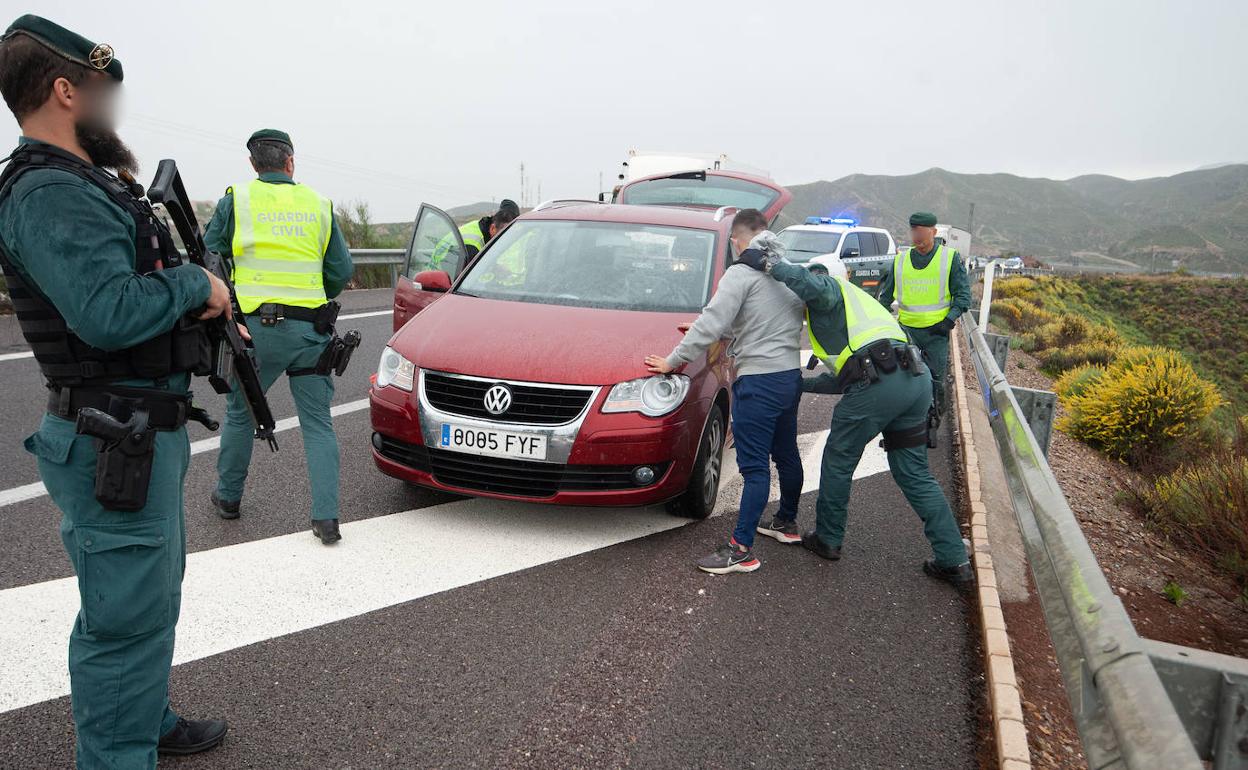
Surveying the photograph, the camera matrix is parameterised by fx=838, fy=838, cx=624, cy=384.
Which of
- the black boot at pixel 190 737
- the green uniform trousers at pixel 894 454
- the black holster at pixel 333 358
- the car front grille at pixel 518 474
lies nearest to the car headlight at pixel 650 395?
the car front grille at pixel 518 474

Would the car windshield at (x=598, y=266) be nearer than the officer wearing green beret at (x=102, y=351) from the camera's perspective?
No

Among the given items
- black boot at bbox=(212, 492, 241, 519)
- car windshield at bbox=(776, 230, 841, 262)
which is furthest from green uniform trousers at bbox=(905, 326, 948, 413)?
car windshield at bbox=(776, 230, 841, 262)

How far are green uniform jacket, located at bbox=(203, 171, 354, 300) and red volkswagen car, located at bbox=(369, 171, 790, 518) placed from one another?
51 cm

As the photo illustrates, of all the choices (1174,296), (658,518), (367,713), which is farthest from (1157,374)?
(1174,296)

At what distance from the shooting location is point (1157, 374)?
25.4ft

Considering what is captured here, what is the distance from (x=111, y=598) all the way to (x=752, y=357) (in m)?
3.05

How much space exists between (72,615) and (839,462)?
3.60 m

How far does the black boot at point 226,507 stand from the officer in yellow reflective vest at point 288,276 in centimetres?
47

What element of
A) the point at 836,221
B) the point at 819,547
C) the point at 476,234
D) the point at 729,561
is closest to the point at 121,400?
the point at 729,561

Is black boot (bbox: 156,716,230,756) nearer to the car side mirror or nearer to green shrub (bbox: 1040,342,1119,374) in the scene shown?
the car side mirror

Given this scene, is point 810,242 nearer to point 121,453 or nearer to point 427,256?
point 427,256

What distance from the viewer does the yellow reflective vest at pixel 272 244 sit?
4.11 m

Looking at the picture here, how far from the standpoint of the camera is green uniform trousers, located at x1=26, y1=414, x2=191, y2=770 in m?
2.18

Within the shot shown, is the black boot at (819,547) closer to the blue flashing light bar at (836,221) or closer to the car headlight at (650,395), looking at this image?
the car headlight at (650,395)
